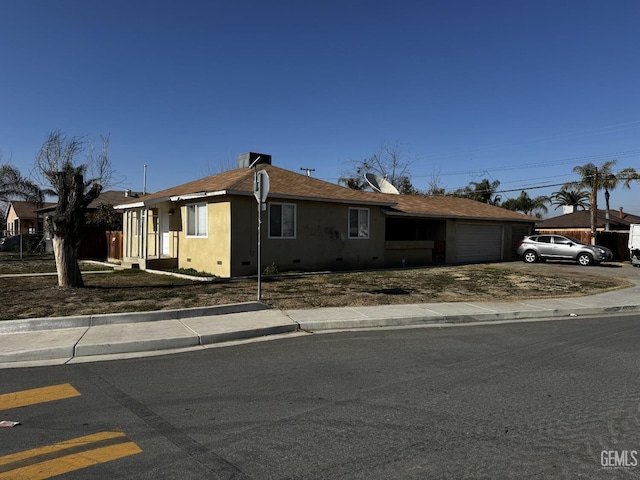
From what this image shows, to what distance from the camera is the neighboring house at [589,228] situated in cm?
2835

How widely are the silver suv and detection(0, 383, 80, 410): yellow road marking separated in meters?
24.9

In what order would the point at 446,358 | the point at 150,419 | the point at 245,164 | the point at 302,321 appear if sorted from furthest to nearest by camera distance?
the point at 245,164 < the point at 302,321 < the point at 446,358 < the point at 150,419

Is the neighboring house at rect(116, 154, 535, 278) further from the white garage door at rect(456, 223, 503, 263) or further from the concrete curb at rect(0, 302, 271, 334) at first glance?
the concrete curb at rect(0, 302, 271, 334)

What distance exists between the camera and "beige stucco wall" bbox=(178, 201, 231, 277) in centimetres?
1580

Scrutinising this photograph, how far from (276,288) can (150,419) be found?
8.73 meters

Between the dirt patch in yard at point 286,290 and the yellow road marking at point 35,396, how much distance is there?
3921mm

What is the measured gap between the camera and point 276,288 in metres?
13.1

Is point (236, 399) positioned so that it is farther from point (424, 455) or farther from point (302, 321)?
point (302, 321)

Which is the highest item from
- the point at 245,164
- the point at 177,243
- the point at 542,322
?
the point at 245,164

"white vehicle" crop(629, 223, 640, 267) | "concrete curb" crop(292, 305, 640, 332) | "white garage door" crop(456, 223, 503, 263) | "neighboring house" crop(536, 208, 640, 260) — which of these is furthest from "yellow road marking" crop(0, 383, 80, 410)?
"neighboring house" crop(536, 208, 640, 260)

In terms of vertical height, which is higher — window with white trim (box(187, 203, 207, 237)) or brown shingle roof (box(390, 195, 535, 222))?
brown shingle roof (box(390, 195, 535, 222))

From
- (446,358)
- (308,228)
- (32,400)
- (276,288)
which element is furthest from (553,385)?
(308,228)

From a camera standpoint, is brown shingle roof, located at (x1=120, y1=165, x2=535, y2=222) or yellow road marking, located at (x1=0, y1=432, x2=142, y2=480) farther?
brown shingle roof, located at (x1=120, y1=165, x2=535, y2=222)

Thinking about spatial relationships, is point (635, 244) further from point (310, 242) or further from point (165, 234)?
point (165, 234)
